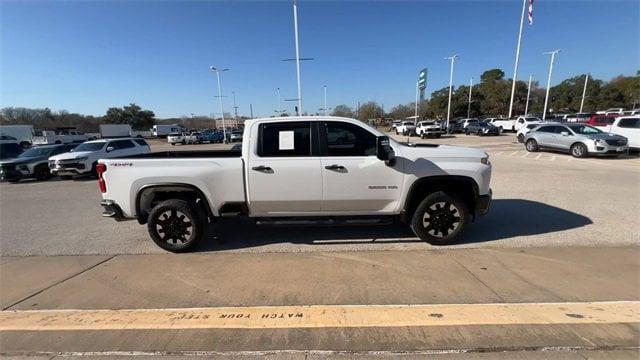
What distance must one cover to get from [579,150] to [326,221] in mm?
16932

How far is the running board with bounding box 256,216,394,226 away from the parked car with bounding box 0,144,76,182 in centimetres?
1516

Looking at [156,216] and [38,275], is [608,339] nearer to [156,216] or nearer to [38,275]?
[156,216]

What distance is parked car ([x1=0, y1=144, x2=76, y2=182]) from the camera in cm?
1517

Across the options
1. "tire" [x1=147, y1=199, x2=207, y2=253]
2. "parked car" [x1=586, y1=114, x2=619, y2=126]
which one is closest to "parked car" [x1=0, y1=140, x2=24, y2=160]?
"tire" [x1=147, y1=199, x2=207, y2=253]

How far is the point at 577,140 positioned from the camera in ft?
56.2

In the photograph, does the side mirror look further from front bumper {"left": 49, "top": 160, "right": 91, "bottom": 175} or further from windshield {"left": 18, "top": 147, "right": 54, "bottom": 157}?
windshield {"left": 18, "top": 147, "right": 54, "bottom": 157}

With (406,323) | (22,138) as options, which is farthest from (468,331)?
(22,138)

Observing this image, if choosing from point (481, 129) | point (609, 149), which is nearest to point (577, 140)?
point (609, 149)

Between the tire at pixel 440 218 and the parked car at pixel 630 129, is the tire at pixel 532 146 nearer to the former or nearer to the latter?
the parked car at pixel 630 129

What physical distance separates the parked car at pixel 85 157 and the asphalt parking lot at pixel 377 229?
468 cm

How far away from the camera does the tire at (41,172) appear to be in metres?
15.6

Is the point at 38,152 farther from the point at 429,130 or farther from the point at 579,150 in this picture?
the point at 429,130

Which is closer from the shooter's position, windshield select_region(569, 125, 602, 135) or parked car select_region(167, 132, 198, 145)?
windshield select_region(569, 125, 602, 135)

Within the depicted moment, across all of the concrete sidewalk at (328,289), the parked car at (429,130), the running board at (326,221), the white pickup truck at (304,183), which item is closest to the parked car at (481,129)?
the parked car at (429,130)
